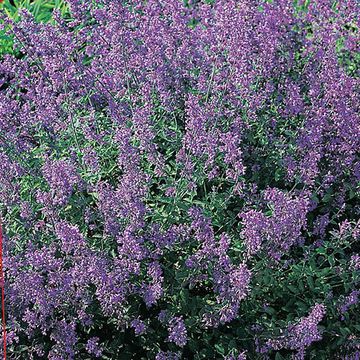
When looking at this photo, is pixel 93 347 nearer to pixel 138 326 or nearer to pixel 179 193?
pixel 138 326

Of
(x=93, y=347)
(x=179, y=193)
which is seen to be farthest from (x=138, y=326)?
(x=179, y=193)

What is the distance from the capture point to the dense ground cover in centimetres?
383

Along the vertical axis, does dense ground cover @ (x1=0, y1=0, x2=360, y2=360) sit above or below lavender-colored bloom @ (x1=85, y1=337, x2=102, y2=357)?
above

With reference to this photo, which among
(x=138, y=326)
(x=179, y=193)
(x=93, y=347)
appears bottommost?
(x=93, y=347)

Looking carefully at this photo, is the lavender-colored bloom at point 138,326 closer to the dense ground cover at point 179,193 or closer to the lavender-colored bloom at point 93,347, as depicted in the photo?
the dense ground cover at point 179,193

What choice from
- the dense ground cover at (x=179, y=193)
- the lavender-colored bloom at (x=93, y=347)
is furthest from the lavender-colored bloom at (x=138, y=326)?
the lavender-colored bloom at (x=93, y=347)

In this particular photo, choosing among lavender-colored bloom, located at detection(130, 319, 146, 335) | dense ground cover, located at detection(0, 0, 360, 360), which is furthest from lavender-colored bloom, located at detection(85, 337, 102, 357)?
lavender-colored bloom, located at detection(130, 319, 146, 335)

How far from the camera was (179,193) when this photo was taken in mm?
4227

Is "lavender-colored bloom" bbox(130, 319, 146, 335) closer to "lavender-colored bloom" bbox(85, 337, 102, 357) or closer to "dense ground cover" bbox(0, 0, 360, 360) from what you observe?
"dense ground cover" bbox(0, 0, 360, 360)

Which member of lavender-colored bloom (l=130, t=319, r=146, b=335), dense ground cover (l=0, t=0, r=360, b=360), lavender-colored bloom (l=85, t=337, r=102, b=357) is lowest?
lavender-colored bloom (l=85, t=337, r=102, b=357)

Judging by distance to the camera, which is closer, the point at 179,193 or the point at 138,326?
the point at 138,326

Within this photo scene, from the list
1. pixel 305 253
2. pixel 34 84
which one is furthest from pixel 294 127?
pixel 34 84

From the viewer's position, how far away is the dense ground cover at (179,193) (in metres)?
3.83

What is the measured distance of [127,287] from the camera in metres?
3.90
